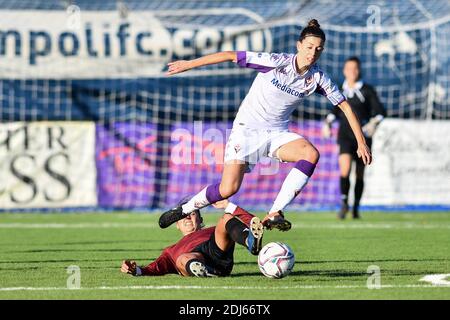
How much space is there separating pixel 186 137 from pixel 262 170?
144cm

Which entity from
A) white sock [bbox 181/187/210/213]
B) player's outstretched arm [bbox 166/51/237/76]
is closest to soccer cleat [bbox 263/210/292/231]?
white sock [bbox 181/187/210/213]

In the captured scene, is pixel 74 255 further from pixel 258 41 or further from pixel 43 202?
pixel 258 41

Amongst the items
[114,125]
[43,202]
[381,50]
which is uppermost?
[381,50]

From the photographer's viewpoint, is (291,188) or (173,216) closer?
(291,188)

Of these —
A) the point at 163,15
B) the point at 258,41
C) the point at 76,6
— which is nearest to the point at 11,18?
the point at 76,6

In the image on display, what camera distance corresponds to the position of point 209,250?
8305mm

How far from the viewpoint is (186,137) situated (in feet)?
59.9

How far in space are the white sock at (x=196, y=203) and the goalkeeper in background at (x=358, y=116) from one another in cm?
650

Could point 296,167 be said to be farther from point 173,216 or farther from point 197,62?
point 197,62

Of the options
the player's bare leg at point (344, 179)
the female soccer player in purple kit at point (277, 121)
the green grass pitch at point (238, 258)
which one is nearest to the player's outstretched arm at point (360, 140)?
the female soccer player in purple kit at point (277, 121)

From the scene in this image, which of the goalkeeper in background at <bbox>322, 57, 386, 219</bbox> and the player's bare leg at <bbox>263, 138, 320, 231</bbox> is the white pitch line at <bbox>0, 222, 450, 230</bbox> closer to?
the goalkeeper in background at <bbox>322, 57, 386, 219</bbox>

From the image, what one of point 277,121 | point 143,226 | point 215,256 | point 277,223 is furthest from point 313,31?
point 143,226

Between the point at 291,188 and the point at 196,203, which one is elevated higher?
the point at 291,188

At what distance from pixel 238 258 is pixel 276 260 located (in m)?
2.19
